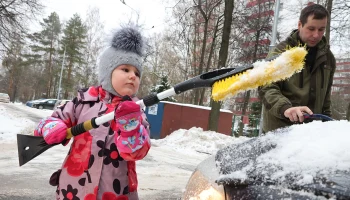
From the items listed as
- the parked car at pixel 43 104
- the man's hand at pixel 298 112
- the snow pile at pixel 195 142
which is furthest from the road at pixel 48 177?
the parked car at pixel 43 104

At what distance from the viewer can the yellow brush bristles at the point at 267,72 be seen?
4.87 ft

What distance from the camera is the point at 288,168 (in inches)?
37.7

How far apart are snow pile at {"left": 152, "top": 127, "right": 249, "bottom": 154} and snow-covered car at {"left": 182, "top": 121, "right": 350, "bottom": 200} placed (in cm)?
891

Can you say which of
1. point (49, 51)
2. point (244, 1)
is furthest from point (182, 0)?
point (49, 51)

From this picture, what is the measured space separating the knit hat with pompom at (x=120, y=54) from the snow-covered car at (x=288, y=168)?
1.13m

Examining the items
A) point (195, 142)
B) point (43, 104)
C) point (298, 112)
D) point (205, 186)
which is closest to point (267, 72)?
point (298, 112)

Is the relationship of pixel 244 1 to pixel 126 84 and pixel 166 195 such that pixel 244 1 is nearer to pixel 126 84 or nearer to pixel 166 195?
pixel 166 195

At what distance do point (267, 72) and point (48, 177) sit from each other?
13.8 feet

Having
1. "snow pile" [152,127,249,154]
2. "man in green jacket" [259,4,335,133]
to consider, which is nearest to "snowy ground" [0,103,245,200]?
"snow pile" [152,127,249,154]

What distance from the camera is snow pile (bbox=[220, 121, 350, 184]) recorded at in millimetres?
926

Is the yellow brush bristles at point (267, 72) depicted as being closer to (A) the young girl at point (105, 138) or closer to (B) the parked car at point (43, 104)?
(A) the young girl at point (105, 138)

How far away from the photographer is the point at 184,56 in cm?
2642

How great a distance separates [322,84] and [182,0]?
1248 cm

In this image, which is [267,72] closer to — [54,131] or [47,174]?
[54,131]
